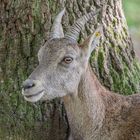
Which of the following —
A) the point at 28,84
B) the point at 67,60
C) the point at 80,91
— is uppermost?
the point at 67,60

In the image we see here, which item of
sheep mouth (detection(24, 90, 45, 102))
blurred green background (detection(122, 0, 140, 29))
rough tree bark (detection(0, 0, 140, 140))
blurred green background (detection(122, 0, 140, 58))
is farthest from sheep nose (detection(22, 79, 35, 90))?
blurred green background (detection(122, 0, 140, 29))

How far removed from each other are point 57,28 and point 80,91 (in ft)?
3.27

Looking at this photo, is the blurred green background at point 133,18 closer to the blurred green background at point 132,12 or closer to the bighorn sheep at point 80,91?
the blurred green background at point 132,12

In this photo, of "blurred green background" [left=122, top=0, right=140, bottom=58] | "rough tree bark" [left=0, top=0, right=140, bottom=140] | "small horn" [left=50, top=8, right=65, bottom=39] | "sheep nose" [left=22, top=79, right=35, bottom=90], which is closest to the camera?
"sheep nose" [left=22, top=79, right=35, bottom=90]

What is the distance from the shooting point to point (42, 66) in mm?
8906

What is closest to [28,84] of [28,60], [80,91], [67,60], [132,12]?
[67,60]

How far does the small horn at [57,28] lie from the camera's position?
9.31 meters

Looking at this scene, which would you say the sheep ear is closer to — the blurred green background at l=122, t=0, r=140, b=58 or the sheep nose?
the sheep nose

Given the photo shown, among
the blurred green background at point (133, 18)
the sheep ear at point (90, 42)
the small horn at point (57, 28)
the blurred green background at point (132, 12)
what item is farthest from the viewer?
the blurred green background at point (132, 12)

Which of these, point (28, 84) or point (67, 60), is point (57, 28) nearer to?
point (67, 60)

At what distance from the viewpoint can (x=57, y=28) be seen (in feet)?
30.8

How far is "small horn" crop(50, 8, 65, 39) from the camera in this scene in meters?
9.31

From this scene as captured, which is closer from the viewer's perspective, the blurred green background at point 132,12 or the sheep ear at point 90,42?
the sheep ear at point 90,42

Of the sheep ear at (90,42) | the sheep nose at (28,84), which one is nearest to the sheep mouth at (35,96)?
the sheep nose at (28,84)
